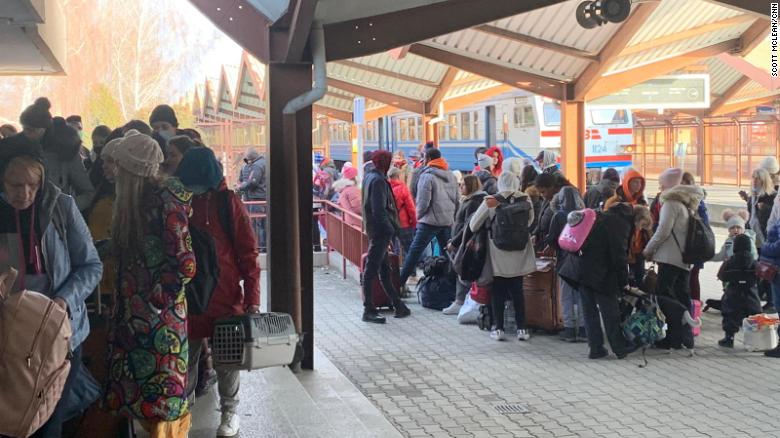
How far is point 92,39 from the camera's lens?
4762 centimetres

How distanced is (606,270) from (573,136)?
24.7 feet

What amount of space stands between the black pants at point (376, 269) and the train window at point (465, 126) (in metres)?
21.4

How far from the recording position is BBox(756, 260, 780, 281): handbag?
8.93 meters

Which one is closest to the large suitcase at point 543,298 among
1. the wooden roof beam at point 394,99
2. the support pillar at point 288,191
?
the support pillar at point 288,191

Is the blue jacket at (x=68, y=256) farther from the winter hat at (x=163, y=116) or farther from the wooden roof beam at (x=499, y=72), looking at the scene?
the wooden roof beam at (x=499, y=72)

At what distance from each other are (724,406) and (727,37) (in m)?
11.1

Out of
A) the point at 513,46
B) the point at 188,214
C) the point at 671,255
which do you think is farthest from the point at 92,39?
the point at 188,214

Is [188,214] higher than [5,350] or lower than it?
higher

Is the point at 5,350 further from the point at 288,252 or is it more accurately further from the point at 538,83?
the point at 538,83

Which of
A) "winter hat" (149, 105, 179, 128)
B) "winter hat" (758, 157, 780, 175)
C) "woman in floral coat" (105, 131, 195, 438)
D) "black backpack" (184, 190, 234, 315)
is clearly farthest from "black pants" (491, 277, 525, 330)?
"woman in floral coat" (105, 131, 195, 438)

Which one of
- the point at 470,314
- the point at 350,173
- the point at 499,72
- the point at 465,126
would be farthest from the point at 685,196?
the point at 465,126

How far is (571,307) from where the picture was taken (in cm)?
1023

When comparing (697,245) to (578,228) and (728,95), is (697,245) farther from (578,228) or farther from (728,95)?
(728,95)

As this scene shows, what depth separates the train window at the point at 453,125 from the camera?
33.5 m
